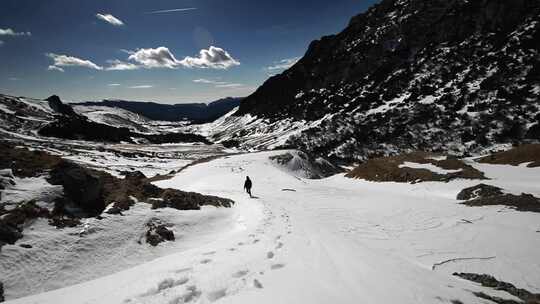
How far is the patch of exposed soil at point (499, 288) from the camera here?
617cm

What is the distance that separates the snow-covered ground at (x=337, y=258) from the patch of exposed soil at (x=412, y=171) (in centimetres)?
720

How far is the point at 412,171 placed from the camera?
28.8 metres

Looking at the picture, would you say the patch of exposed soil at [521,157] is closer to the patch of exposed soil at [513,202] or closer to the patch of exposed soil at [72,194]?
the patch of exposed soil at [513,202]

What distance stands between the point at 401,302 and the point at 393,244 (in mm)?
5486

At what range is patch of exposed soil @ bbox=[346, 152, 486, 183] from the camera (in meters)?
25.3

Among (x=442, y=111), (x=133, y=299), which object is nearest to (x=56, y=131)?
(x=442, y=111)

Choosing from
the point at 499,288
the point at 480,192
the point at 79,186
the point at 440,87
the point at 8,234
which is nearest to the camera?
the point at 499,288

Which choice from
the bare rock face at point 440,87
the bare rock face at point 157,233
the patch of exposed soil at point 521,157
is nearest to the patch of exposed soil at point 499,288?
→ the bare rock face at point 157,233

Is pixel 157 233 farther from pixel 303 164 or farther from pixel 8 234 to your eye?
pixel 303 164

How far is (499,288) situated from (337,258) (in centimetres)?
384

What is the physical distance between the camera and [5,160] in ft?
38.1

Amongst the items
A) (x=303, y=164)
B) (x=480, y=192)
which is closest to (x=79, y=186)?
(x=480, y=192)

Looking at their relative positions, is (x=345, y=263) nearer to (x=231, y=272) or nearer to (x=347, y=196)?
(x=231, y=272)

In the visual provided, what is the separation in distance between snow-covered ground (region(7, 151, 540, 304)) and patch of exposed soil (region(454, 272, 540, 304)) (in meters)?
0.35
